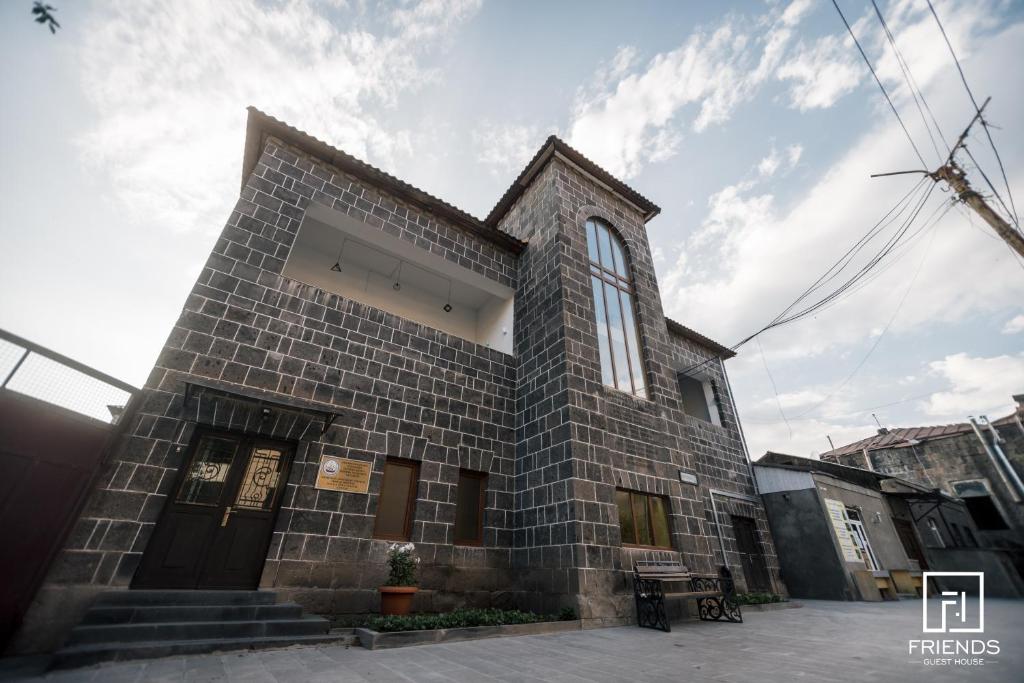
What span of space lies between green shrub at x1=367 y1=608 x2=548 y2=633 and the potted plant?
131 mm

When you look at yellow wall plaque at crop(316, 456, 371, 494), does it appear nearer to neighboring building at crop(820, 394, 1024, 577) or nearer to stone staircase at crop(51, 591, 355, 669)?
stone staircase at crop(51, 591, 355, 669)

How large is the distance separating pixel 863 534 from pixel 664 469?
25.1ft

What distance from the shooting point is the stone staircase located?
347cm

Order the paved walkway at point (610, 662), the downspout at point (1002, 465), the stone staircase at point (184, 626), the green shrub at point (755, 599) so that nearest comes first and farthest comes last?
1. the paved walkway at point (610, 662)
2. the stone staircase at point (184, 626)
3. the green shrub at point (755, 599)
4. the downspout at point (1002, 465)

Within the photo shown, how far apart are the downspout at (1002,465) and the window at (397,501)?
75.3 ft

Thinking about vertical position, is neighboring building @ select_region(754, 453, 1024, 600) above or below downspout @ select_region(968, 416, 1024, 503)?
below

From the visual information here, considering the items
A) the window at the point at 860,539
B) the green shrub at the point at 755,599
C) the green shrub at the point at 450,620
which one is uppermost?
the window at the point at 860,539

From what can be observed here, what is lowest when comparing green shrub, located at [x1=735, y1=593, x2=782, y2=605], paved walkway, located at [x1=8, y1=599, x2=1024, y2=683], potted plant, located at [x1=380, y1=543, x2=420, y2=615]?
paved walkway, located at [x1=8, y1=599, x2=1024, y2=683]

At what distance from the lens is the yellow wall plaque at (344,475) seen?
5.81 meters

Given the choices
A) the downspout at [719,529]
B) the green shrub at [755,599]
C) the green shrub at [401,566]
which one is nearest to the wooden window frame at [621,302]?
the downspout at [719,529]

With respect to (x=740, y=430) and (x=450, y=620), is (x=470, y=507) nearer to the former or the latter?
(x=450, y=620)

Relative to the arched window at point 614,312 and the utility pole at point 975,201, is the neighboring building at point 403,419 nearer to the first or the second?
the arched window at point 614,312

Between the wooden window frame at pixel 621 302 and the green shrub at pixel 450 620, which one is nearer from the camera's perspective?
the green shrub at pixel 450 620

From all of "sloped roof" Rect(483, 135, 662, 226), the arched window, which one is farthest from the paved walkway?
"sloped roof" Rect(483, 135, 662, 226)
